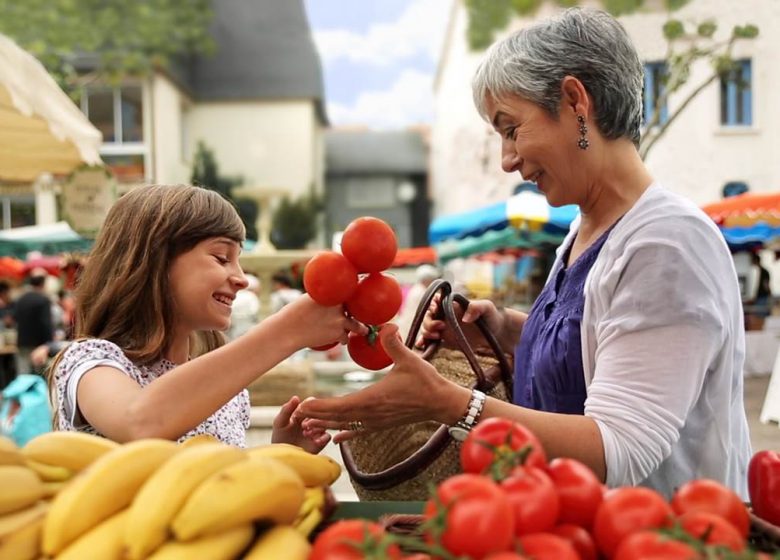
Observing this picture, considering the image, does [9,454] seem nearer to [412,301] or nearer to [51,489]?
[51,489]

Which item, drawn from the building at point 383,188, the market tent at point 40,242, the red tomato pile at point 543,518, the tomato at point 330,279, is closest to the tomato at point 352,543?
the red tomato pile at point 543,518

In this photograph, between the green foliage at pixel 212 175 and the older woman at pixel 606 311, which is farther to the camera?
the green foliage at pixel 212 175

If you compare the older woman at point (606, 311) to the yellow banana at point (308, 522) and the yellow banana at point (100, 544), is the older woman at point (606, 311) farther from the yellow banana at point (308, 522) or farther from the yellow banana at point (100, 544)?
the yellow banana at point (100, 544)

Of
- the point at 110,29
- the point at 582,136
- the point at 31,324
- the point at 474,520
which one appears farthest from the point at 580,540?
the point at 110,29

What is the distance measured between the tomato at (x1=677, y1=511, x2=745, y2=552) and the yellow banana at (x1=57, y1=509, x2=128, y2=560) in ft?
2.35

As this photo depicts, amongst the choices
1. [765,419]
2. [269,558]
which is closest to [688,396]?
[269,558]

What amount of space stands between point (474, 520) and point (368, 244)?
1027 millimetres

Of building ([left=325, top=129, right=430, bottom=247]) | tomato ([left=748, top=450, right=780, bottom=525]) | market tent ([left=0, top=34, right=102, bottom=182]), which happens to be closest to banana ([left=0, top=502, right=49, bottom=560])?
tomato ([left=748, top=450, right=780, bottom=525])

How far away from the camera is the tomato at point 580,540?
977 millimetres

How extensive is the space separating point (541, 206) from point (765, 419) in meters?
3.65

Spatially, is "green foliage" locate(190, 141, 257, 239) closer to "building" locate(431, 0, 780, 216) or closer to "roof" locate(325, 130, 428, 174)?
"roof" locate(325, 130, 428, 174)

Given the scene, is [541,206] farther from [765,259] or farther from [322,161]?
[322,161]

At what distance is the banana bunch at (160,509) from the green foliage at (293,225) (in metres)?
28.6

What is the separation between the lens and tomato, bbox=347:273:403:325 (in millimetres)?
1731
